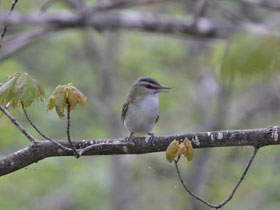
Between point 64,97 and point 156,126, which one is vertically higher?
point 64,97

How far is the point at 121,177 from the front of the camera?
8914mm

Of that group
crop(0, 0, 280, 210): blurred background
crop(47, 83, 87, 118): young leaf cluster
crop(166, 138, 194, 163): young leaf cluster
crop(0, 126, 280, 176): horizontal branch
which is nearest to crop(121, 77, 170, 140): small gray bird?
crop(0, 126, 280, 176): horizontal branch

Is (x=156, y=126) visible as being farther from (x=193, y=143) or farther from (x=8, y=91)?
(x=8, y=91)

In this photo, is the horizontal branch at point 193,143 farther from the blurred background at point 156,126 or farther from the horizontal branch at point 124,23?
the blurred background at point 156,126

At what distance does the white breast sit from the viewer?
17.3 feet

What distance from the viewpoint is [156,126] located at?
10.5 metres

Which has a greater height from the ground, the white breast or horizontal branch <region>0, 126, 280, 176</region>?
horizontal branch <region>0, 126, 280, 176</region>

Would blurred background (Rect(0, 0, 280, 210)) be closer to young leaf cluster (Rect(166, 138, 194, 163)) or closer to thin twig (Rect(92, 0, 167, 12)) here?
thin twig (Rect(92, 0, 167, 12))

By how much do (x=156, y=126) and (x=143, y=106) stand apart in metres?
5.21

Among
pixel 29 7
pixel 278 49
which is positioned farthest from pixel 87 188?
pixel 278 49

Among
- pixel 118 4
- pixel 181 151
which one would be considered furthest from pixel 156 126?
pixel 181 151

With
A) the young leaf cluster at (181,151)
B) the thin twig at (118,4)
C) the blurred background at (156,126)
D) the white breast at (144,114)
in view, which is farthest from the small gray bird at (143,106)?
the blurred background at (156,126)

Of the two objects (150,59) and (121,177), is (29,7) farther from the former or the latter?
(121,177)

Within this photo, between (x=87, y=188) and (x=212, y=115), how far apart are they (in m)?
2.74
